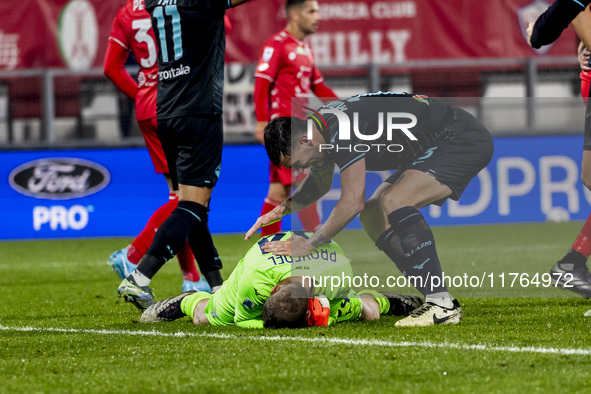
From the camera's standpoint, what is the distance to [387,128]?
4934 millimetres

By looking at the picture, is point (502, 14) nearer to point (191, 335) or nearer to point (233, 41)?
point (233, 41)

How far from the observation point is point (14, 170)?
37.5ft

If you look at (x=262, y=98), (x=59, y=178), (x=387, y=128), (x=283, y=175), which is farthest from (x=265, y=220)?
(x=59, y=178)

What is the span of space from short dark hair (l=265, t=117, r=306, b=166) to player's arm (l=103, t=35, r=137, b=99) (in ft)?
7.65

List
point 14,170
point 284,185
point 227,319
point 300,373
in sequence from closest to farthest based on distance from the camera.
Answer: point 300,373, point 227,319, point 284,185, point 14,170

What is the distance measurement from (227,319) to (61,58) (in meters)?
9.77

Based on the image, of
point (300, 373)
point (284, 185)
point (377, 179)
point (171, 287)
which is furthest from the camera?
point (284, 185)

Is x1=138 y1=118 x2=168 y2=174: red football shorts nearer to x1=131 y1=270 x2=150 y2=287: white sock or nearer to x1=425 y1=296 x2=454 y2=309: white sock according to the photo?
x1=131 y1=270 x2=150 y2=287: white sock

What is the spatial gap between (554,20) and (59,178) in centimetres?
787

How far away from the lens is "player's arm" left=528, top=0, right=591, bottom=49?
4527mm

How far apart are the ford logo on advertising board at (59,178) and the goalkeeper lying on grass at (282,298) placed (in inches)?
252

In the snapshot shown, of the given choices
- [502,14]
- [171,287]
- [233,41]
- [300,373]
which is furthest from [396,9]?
[300,373]

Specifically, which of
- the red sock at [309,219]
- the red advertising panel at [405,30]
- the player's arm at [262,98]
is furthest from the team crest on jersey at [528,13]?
the red sock at [309,219]

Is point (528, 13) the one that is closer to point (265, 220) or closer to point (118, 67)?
point (118, 67)
